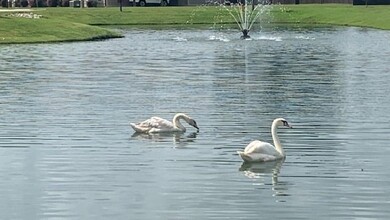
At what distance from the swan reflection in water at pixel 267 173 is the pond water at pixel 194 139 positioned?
44mm

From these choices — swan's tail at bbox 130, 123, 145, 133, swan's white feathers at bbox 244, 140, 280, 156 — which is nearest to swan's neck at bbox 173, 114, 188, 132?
swan's tail at bbox 130, 123, 145, 133

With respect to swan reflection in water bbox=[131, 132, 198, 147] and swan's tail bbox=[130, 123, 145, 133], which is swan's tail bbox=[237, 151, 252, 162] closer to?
swan reflection in water bbox=[131, 132, 198, 147]

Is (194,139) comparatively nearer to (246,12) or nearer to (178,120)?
(178,120)

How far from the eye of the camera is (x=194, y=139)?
2458cm

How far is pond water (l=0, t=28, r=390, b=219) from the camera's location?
17578mm

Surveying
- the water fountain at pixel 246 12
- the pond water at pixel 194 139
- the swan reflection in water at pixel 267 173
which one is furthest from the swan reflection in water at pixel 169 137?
the water fountain at pixel 246 12

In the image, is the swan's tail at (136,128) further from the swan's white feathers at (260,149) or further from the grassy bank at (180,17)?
the grassy bank at (180,17)

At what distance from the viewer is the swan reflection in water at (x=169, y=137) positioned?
80.1 feet

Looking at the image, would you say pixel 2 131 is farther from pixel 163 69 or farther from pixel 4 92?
pixel 163 69

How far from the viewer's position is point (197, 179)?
19.5 metres

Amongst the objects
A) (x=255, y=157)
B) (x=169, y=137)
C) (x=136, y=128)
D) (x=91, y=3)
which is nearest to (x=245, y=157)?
(x=255, y=157)

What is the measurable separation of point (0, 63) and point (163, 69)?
7.77 m

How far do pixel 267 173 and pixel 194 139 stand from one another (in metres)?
4.41

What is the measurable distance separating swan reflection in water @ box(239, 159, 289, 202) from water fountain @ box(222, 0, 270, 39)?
61.9 meters
